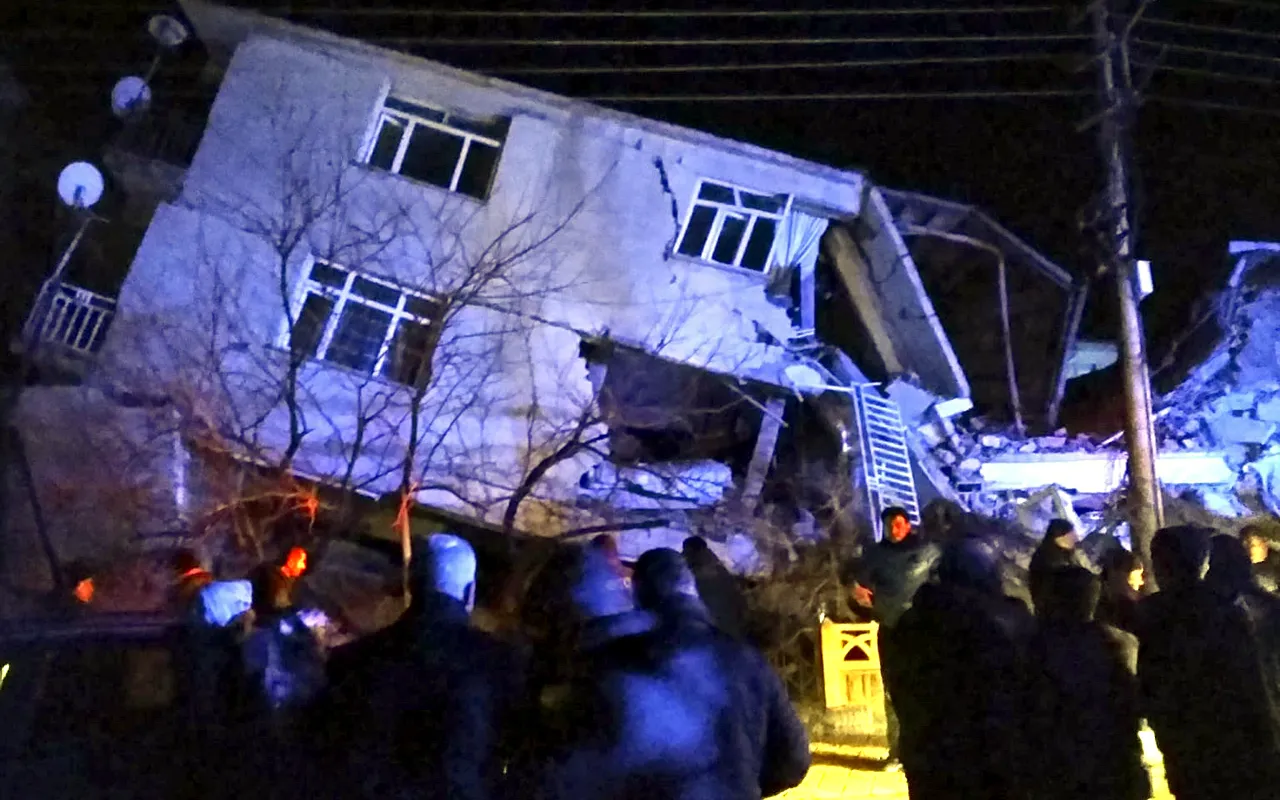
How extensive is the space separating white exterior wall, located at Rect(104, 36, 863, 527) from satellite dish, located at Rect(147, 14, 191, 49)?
1.37 meters

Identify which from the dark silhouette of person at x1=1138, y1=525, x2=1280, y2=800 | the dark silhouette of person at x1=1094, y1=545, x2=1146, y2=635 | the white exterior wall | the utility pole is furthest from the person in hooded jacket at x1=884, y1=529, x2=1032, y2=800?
the white exterior wall

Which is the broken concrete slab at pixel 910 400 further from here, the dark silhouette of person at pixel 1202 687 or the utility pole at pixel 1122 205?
the dark silhouette of person at pixel 1202 687

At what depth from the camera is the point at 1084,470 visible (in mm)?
14992

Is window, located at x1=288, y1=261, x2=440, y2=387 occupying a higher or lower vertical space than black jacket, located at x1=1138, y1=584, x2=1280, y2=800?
higher

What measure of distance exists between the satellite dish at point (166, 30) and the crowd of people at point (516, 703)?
12506 millimetres

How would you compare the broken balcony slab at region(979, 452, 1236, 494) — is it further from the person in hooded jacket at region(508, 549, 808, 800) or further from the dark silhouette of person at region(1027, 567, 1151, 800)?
the person in hooded jacket at region(508, 549, 808, 800)

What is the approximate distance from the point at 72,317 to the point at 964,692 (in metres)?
11.8

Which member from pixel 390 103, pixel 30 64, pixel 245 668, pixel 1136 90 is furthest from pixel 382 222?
pixel 245 668

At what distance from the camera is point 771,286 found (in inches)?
556

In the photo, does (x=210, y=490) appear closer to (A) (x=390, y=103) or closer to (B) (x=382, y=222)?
(B) (x=382, y=222)

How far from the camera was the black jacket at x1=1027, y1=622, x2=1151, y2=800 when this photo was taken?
431cm

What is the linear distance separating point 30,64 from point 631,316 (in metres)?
9.42

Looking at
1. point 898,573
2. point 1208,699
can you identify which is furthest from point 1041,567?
point 898,573

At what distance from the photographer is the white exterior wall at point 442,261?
12.1 metres
